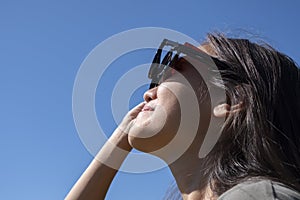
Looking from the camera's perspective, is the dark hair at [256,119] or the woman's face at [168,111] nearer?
the dark hair at [256,119]

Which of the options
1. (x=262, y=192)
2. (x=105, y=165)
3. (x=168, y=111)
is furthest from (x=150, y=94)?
(x=262, y=192)

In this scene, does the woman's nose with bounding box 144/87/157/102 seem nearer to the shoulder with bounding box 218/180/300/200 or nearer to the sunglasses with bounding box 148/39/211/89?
the sunglasses with bounding box 148/39/211/89

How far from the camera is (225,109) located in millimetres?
3234

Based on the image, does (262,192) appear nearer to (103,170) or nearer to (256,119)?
(256,119)

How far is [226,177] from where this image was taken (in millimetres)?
2803

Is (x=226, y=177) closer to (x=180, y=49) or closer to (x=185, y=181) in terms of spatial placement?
(x=185, y=181)

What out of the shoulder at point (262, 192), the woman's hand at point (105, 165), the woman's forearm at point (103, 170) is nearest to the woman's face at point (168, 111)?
the woman's hand at point (105, 165)

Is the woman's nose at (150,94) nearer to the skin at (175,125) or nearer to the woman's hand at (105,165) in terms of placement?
the skin at (175,125)

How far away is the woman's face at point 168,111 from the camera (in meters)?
3.27

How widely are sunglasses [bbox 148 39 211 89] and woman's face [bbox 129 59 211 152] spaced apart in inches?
3.4

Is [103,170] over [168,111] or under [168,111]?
under

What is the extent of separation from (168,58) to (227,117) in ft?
2.37

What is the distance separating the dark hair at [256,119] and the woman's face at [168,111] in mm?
246

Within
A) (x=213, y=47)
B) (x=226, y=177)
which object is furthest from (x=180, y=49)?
(x=226, y=177)
